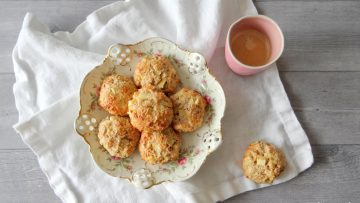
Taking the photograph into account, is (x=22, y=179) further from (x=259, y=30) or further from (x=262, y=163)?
(x=259, y=30)

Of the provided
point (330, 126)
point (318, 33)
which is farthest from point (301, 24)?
point (330, 126)

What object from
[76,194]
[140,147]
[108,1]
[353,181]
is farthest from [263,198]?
[108,1]

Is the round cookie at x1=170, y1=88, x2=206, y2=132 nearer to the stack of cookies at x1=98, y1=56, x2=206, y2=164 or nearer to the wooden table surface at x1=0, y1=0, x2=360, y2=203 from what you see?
the stack of cookies at x1=98, y1=56, x2=206, y2=164

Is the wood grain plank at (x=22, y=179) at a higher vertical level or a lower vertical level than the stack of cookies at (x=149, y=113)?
lower

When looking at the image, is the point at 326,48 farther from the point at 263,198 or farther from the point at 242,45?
the point at 263,198

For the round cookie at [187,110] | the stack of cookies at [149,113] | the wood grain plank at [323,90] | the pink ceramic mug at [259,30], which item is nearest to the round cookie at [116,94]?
the stack of cookies at [149,113]

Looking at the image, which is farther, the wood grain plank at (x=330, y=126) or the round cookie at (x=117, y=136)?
the wood grain plank at (x=330, y=126)

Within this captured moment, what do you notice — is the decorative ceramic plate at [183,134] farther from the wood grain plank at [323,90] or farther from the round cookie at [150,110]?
the wood grain plank at [323,90]
